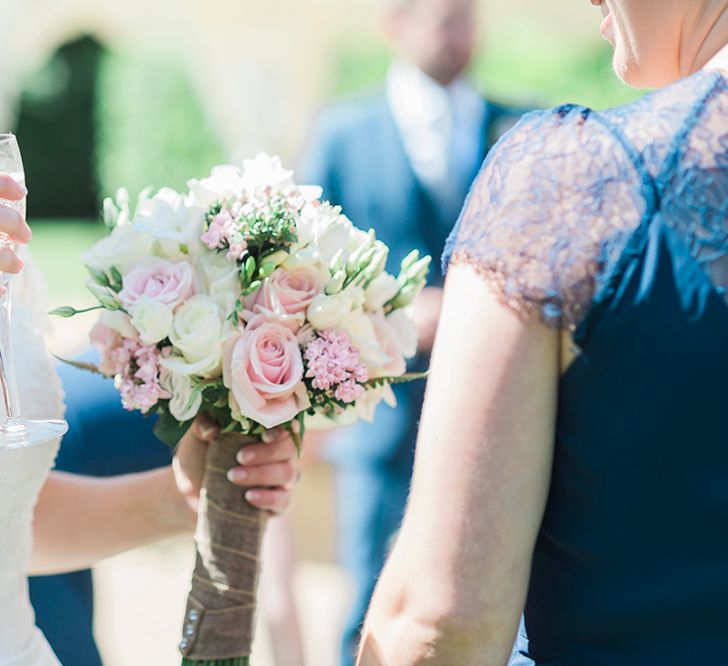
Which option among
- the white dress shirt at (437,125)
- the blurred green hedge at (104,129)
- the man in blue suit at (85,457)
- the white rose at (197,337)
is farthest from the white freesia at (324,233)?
the blurred green hedge at (104,129)

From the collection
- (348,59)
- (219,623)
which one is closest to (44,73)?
(348,59)

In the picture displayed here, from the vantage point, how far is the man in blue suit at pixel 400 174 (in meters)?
4.57

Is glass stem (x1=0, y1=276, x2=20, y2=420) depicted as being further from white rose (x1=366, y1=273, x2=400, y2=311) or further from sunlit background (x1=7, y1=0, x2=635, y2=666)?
sunlit background (x1=7, y1=0, x2=635, y2=666)

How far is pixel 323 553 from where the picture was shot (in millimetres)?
6391

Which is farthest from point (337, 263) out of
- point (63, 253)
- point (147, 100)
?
point (63, 253)

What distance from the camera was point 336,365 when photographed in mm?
1907

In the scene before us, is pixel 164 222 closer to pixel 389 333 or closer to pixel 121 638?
pixel 389 333

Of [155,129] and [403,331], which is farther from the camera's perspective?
[155,129]

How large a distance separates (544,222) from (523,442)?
0.92 ft

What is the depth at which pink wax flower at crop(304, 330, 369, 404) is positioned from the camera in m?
1.90

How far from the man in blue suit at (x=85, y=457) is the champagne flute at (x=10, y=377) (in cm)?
96

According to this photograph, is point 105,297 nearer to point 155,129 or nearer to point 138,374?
point 138,374

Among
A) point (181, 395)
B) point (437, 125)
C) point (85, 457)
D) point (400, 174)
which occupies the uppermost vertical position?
point (437, 125)

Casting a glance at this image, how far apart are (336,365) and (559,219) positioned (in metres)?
0.68
